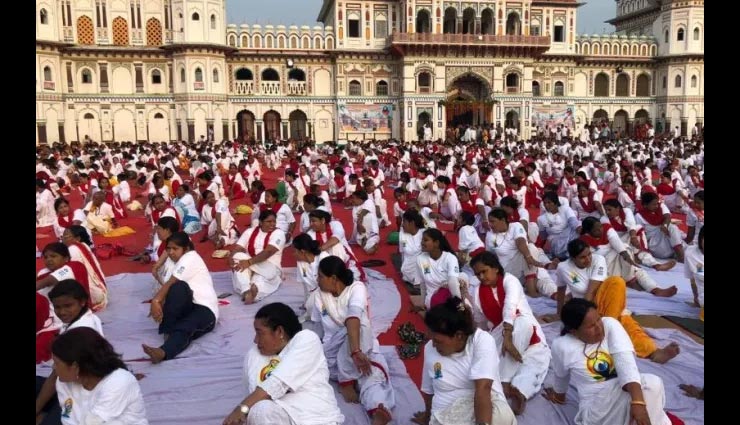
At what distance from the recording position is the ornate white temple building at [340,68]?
32469 mm

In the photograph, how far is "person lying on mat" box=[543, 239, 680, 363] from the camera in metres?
4.91

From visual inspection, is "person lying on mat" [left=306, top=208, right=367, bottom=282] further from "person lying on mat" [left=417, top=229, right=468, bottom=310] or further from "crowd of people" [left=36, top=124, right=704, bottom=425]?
A: "person lying on mat" [left=417, top=229, right=468, bottom=310]

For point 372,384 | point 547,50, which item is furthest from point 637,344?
point 547,50

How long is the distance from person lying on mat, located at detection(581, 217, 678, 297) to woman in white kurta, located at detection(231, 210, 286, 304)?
3499 mm

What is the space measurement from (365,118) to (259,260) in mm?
29198

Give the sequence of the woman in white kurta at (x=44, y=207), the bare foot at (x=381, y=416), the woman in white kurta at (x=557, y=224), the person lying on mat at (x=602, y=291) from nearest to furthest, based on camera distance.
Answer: the bare foot at (x=381, y=416) → the person lying on mat at (x=602, y=291) → the woman in white kurta at (x=557, y=224) → the woman in white kurta at (x=44, y=207)

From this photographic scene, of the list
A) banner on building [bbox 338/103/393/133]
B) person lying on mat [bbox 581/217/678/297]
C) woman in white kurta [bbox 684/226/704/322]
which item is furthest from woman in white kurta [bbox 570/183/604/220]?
banner on building [bbox 338/103/393/133]

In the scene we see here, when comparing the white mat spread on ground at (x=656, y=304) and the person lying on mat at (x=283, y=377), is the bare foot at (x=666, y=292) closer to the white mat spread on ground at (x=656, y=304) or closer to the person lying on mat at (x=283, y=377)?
the white mat spread on ground at (x=656, y=304)

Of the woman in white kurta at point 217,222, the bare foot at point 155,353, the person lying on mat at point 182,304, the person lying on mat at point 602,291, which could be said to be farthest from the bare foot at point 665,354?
the woman in white kurta at point 217,222

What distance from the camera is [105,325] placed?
6227mm

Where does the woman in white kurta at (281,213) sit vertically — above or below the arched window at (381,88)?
below

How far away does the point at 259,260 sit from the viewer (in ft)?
22.6

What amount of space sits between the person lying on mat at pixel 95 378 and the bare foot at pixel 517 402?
2530mm

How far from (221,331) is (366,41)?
30.9 metres
